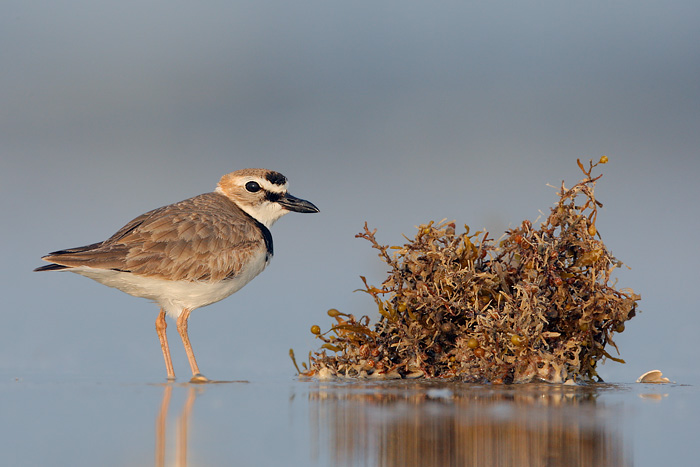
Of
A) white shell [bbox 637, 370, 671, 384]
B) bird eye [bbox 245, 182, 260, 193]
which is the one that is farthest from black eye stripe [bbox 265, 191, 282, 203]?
white shell [bbox 637, 370, 671, 384]

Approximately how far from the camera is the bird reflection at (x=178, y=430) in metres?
4.89

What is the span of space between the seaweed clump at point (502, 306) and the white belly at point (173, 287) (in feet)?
6.35

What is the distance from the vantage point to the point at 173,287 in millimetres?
9094

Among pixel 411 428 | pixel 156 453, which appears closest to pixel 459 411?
pixel 411 428

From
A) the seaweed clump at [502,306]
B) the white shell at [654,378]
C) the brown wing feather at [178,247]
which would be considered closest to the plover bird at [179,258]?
the brown wing feather at [178,247]

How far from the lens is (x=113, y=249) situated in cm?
895

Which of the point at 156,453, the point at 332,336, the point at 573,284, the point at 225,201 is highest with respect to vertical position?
the point at 225,201

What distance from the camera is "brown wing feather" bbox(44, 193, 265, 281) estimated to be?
8844 mm

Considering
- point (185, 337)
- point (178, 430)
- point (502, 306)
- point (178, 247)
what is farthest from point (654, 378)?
point (178, 247)

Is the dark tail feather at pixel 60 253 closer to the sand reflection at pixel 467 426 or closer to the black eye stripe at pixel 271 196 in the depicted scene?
the black eye stripe at pixel 271 196

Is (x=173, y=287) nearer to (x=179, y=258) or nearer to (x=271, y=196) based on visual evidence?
(x=179, y=258)

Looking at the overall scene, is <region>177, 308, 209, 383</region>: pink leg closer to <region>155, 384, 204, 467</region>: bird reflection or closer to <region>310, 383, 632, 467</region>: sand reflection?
<region>155, 384, 204, 467</region>: bird reflection

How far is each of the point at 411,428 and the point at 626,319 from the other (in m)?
2.94

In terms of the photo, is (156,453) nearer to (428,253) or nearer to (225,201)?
(428,253)
